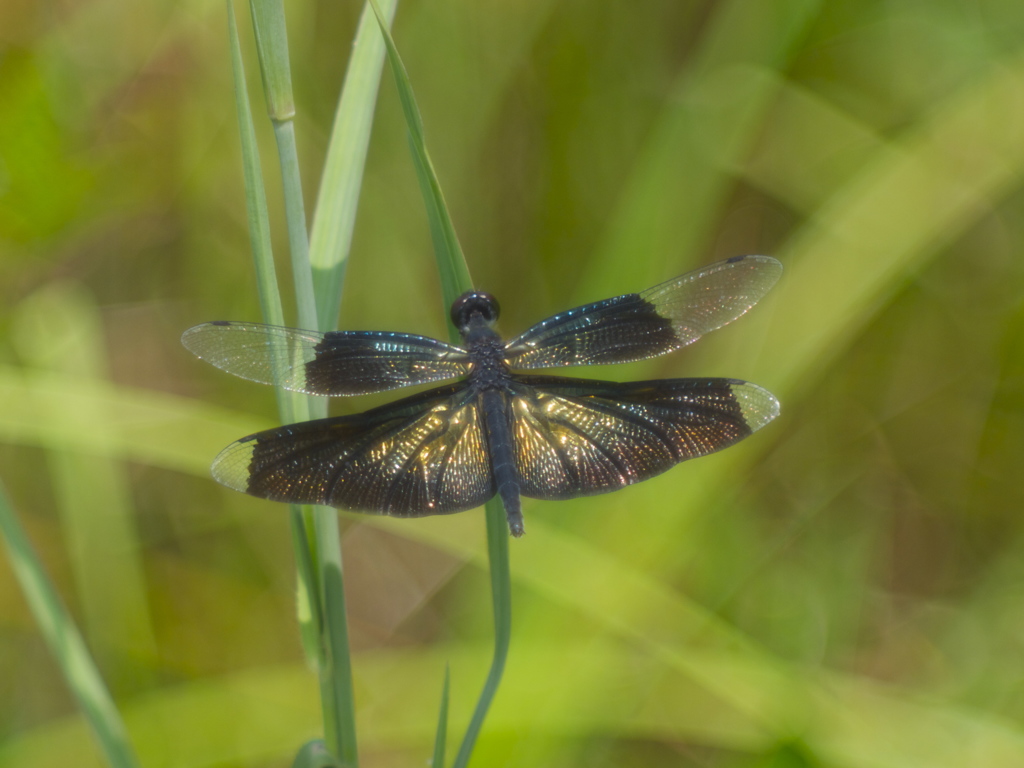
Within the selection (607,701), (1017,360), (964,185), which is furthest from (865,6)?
(607,701)

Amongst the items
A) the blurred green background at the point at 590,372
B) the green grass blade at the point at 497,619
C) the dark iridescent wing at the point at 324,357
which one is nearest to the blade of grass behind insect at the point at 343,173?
the dark iridescent wing at the point at 324,357

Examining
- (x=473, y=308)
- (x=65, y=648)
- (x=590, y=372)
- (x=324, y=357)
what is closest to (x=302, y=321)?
(x=324, y=357)

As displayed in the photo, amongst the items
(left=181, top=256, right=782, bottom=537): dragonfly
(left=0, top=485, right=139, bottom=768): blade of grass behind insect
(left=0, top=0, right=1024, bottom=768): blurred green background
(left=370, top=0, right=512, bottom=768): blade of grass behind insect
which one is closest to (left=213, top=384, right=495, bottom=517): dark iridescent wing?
(left=181, top=256, right=782, bottom=537): dragonfly

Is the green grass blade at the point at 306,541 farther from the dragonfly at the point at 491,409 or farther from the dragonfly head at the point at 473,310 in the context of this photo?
the dragonfly head at the point at 473,310

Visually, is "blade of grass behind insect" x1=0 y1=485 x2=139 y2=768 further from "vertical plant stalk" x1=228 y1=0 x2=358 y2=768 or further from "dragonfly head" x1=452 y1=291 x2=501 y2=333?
"dragonfly head" x1=452 y1=291 x2=501 y2=333

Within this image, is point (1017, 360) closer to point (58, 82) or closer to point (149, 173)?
point (149, 173)

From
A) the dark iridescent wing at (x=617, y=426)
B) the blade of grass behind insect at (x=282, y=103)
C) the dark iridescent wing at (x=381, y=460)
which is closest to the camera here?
the blade of grass behind insect at (x=282, y=103)

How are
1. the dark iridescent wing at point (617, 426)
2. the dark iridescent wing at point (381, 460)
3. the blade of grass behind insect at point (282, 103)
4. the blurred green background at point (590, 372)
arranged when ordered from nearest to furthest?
the blade of grass behind insect at point (282, 103), the dark iridescent wing at point (381, 460), the dark iridescent wing at point (617, 426), the blurred green background at point (590, 372)
